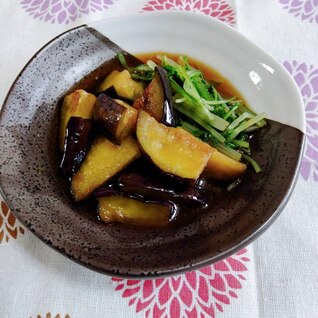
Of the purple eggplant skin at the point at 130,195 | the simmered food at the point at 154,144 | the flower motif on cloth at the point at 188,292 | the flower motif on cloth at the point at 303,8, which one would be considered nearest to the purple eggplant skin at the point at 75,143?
the simmered food at the point at 154,144

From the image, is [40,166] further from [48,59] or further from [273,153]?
[273,153]

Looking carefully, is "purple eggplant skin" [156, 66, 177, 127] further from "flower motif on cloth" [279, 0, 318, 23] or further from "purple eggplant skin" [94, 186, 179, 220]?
"flower motif on cloth" [279, 0, 318, 23]

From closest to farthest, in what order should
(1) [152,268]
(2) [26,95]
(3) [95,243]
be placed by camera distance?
(1) [152,268] → (3) [95,243] → (2) [26,95]

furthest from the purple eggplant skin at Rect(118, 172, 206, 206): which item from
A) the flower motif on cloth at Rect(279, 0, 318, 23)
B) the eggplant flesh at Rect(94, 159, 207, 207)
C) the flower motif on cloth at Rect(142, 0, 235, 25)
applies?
the flower motif on cloth at Rect(279, 0, 318, 23)

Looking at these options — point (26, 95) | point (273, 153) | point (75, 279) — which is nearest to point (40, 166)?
point (26, 95)

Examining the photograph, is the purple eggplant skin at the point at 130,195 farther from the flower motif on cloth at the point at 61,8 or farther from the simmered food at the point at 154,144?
the flower motif on cloth at the point at 61,8

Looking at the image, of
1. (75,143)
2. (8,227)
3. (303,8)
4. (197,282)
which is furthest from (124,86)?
(303,8)
